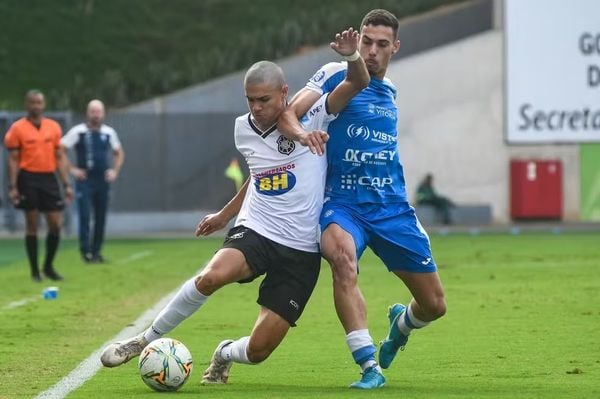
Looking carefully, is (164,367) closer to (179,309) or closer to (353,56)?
(179,309)

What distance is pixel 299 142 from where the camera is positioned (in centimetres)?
895

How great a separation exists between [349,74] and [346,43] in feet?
0.87

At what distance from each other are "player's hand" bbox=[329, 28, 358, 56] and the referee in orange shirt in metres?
11.1

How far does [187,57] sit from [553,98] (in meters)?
19.5

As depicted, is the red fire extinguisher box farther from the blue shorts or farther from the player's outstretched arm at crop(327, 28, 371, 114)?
the player's outstretched arm at crop(327, 28, 371, 114)

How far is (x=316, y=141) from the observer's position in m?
8.66

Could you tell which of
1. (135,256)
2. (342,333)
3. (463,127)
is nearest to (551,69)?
(463,127)

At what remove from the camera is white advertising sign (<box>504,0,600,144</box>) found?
38.1m

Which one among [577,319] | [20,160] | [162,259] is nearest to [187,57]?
[162,259]

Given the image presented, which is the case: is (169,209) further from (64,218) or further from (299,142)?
(299,142)

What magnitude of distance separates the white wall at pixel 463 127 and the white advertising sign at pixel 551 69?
2.48 ft

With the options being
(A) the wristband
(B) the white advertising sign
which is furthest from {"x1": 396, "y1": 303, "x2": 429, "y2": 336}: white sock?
(B) the white advertising sign

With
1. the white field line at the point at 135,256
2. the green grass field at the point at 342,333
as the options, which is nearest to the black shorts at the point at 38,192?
the green grass field at the point at 342,333

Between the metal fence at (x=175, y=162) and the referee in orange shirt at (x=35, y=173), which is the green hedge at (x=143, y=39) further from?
the referee in orange shirt at (x=35, y=173)
